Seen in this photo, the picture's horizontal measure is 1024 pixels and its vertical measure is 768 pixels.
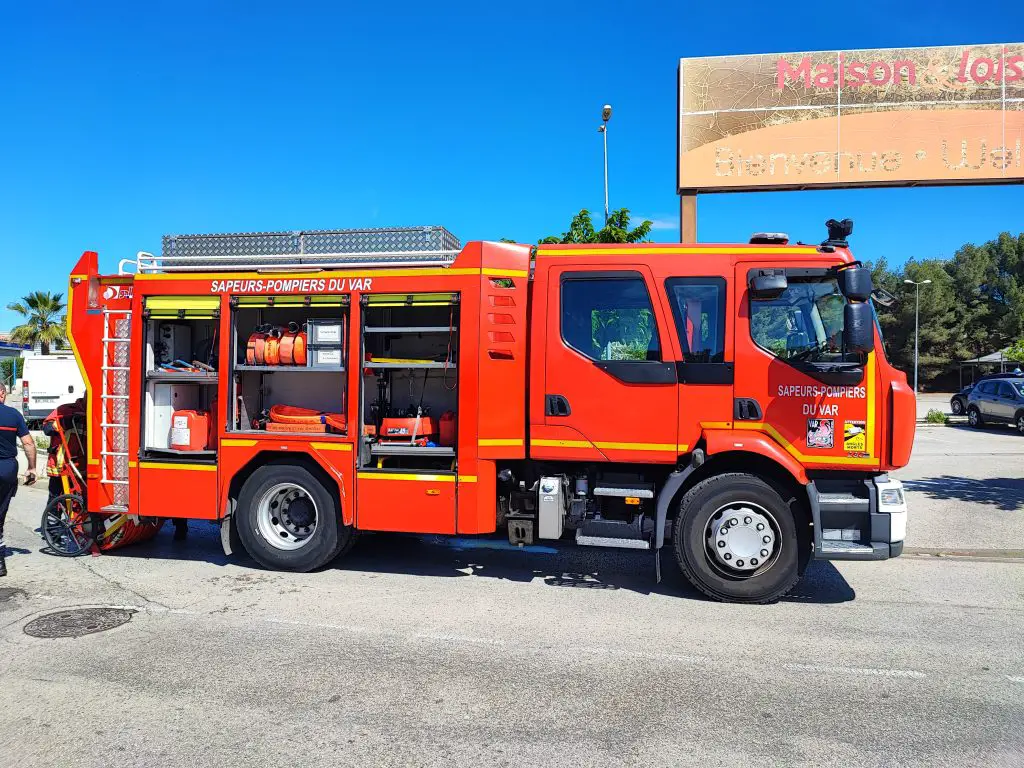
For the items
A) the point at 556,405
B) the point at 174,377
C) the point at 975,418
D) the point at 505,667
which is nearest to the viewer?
the point at 505,667

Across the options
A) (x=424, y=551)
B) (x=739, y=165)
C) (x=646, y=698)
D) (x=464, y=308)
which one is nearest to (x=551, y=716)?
(x=646, y=698)

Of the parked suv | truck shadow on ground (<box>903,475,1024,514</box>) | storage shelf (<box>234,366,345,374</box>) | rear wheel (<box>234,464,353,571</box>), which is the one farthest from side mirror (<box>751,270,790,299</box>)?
the parked suv

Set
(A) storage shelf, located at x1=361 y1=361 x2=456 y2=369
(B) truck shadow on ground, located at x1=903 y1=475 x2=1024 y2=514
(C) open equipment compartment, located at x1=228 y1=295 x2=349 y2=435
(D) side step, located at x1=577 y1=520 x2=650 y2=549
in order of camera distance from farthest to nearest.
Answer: (B) truck shadow on ground, located at x1=903 y1=475 x2=1024 y2=514
(C) open equipment compartment, located at x1=228 y1=295 x2=349 y2=435
(A) storage shelf, located at x1=361 y1=361 x2=456 y2=369
(D) side step, located at x1=577 y1=520 x2=650 y2=549

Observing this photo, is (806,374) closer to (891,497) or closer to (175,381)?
(891,497)

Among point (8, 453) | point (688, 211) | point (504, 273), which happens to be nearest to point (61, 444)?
point (8, 453)

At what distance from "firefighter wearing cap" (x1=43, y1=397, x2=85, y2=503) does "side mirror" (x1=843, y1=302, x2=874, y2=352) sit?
720 centimetres

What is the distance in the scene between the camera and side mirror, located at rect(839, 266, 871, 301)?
5.38 metres

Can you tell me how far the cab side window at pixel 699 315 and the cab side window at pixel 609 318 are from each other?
22 centimetres

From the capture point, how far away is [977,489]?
11312mm

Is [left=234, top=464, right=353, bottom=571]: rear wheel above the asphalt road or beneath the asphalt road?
above

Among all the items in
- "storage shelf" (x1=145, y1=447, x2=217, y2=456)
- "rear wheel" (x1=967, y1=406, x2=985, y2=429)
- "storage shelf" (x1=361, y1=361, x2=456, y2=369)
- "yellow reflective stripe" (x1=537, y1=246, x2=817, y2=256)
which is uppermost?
"yellow reflective stripe" (x1=537, y1=246, x2=817, y2=256)

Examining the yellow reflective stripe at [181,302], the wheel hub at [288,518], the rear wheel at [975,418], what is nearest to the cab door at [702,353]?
the wheel hub at [288,518]

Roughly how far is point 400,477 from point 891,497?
4.14 meters

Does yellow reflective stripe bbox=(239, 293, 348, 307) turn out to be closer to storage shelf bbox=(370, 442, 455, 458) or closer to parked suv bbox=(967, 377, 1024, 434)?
storage shelf bbox=(370, 442, 455, 458)
